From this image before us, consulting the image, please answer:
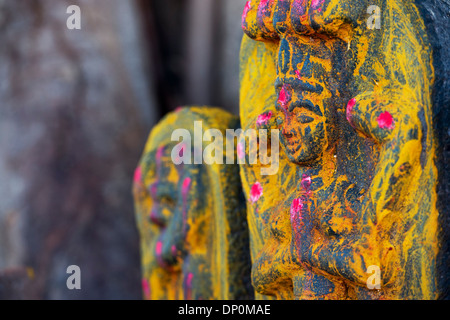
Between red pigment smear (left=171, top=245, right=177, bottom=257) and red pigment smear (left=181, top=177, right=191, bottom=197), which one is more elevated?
red pigment smear (left=181, top=177, right=191, bottom=197)

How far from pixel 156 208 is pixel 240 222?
0.54ft

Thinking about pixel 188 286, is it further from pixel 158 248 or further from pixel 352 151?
pixel 352 151

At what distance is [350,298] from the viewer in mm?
711

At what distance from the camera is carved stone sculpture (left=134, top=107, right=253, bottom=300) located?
0.90m

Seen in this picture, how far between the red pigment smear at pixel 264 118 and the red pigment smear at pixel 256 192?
0.26 feet

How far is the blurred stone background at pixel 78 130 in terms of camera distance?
5.49 ft

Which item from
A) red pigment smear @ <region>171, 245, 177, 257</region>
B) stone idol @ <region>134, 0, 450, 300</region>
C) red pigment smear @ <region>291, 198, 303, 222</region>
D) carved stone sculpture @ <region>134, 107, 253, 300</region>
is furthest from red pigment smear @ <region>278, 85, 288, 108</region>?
red pigment smear @ <region>171, 245, 177, 257</region>

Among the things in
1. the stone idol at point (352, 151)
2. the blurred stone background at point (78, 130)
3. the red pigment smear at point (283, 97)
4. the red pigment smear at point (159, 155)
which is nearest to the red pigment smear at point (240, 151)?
the stone idol at point (352, 151)

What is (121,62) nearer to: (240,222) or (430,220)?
(240,222)

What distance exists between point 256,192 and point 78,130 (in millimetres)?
1072

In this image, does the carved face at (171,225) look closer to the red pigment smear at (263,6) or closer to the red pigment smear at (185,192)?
the red pigment smear at (185,192)

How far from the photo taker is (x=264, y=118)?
2.59 ft

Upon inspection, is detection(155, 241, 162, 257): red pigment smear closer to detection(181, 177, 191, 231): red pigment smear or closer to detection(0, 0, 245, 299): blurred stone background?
detection(181, 177, 191, 231): red pigment smear

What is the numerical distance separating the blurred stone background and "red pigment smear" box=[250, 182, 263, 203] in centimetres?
89
